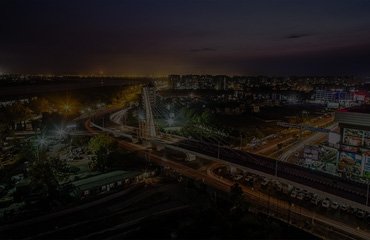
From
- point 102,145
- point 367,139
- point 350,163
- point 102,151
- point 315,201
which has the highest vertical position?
point 367,139

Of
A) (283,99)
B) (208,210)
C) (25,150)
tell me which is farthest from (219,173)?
(283,99)

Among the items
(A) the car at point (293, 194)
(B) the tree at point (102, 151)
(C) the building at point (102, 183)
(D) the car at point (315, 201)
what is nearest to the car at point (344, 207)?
(D) the car at point (315, 201)

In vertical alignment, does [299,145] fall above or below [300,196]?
above

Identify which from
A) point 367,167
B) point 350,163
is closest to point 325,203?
point 367,167

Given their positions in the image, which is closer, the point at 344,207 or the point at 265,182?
the point at 344,207

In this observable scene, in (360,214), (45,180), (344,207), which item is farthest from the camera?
(45,180)

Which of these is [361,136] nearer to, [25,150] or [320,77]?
[25,150]

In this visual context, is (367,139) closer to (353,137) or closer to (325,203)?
(353,137)

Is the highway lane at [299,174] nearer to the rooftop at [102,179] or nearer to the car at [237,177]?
the car at [237,177]

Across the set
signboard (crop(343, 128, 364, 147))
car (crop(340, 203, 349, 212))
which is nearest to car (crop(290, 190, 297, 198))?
A: car (crop(340, 203, 349, 212))
